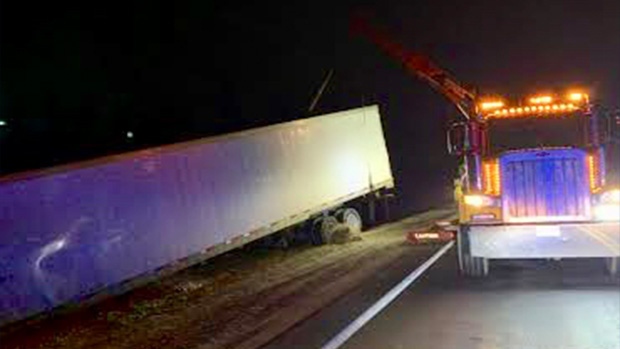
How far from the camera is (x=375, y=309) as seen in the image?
1220 centimetres

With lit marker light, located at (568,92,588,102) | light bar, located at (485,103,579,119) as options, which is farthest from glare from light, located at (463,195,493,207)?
lit marker light, located at (568,92,588,102)

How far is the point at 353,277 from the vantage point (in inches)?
632

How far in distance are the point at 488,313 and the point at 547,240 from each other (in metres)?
3.00

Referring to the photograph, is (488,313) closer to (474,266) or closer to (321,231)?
(474,266)

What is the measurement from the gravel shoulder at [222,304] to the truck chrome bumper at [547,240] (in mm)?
2260

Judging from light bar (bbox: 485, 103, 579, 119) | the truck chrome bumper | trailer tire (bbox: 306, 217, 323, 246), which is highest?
light bar (bbox: 485, 103, 579, 119)

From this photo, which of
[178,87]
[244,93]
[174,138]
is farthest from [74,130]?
[244,93]

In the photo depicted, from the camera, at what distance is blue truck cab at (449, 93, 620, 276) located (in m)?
14.3

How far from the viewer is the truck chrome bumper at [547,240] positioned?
14.0 metres

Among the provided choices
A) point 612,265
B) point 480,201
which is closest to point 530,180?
point 480,201

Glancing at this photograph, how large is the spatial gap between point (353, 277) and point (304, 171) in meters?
7.17

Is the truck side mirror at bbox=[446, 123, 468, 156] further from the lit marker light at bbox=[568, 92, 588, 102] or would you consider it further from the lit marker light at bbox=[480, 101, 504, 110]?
the lit marker light at bbox=[568, 92, 588, 102]

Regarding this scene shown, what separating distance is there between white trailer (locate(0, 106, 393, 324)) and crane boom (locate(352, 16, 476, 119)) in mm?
2771

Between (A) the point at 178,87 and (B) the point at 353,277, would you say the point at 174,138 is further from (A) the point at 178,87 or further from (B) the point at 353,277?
(B) the point at 353,277
